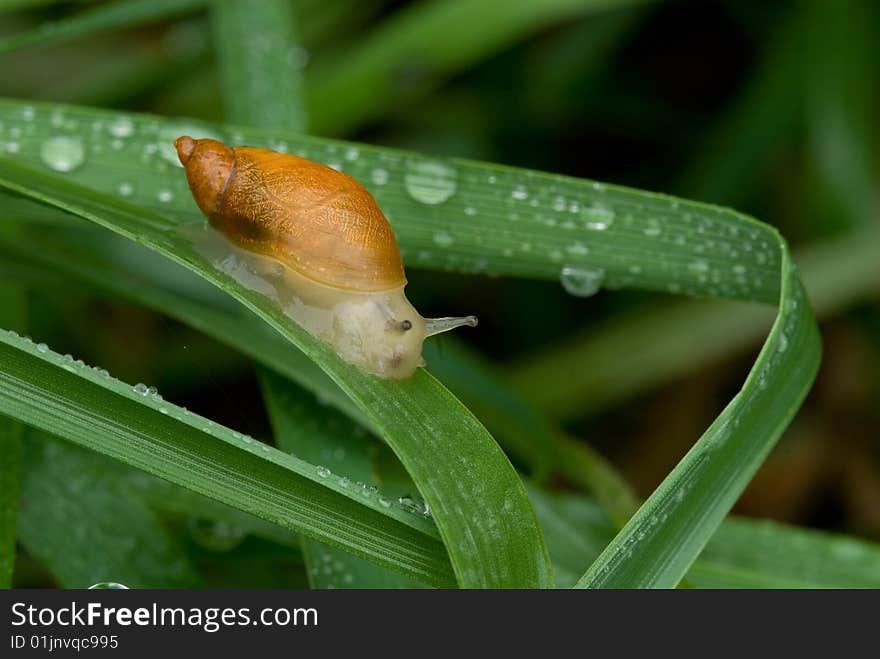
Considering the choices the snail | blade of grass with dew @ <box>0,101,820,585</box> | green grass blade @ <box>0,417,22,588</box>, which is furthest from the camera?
blade of grass with dew @ <box>0,101,820,585</box>

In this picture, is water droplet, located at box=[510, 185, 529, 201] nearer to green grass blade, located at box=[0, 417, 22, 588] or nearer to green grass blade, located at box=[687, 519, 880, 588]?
green grass blade, located at box=[687, 519, 880, 588]

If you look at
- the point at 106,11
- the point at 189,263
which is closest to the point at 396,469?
the point at 189,263

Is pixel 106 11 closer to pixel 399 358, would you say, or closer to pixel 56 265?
pixel 56 265

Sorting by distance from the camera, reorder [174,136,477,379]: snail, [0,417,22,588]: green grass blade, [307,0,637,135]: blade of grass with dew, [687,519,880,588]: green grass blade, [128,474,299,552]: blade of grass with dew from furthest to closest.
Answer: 1. [307,0,637,135]: blade of grass with dew
2. [687,519,880,588]: green grass blade
3. [128,474,299,552]: blade of grass with dew
4. [0,417,22,588]: green grass blade
5. [174,136,477,379]: snail

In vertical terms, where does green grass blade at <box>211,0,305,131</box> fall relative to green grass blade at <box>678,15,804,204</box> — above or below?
below

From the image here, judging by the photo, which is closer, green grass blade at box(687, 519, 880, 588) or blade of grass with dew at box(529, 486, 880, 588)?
blade of grass with dew at box(529, 486, 880, 588)

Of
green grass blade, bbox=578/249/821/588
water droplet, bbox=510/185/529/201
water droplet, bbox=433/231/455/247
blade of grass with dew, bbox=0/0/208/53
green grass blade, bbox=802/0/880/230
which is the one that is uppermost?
green grass blade, bbox=802/0/880/230

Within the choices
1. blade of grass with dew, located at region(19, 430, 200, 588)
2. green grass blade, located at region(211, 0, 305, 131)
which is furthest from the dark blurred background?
blade of grass with dew, located at region(19, 430, 200, 588)
